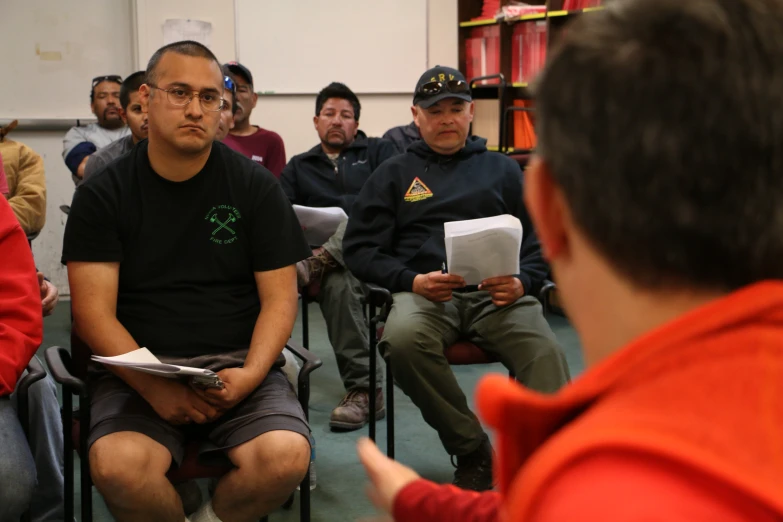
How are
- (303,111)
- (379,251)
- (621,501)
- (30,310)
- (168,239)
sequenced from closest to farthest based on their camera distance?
(621,501), (30,310), (168,239), (379,251), (303,111)

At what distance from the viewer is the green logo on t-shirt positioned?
7.07 ft

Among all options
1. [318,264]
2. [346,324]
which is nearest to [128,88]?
[318,264]

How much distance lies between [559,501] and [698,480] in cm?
8

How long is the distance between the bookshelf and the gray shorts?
3.33 meters

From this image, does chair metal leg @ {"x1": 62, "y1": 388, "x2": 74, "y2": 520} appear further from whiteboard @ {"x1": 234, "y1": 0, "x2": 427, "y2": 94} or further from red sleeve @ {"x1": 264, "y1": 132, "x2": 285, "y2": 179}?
whiteboard @ {"x1": 234, "y1": 0, "x2": 427, "y2": 94}

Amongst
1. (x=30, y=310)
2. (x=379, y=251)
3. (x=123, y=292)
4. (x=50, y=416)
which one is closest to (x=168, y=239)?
(x=123, y=292)

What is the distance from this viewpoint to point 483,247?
2.53 meters

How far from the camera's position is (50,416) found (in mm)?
2170

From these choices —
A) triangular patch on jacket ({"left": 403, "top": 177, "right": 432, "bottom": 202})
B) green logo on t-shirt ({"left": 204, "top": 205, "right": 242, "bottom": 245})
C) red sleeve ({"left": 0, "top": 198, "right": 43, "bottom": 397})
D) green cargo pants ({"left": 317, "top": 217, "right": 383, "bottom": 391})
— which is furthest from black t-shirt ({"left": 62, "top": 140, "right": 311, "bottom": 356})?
green cargo pants ({"left": 317, "top": 217, "right": 383, "bottom": 391})

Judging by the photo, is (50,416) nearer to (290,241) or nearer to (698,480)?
(290,241)

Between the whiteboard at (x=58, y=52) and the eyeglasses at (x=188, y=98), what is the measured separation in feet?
11.4

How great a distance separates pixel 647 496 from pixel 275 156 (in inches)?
155

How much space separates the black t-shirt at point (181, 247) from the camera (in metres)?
2.11

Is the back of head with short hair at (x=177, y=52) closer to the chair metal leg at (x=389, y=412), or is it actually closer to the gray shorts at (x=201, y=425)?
the gray shorts at (x=201, y=425)
